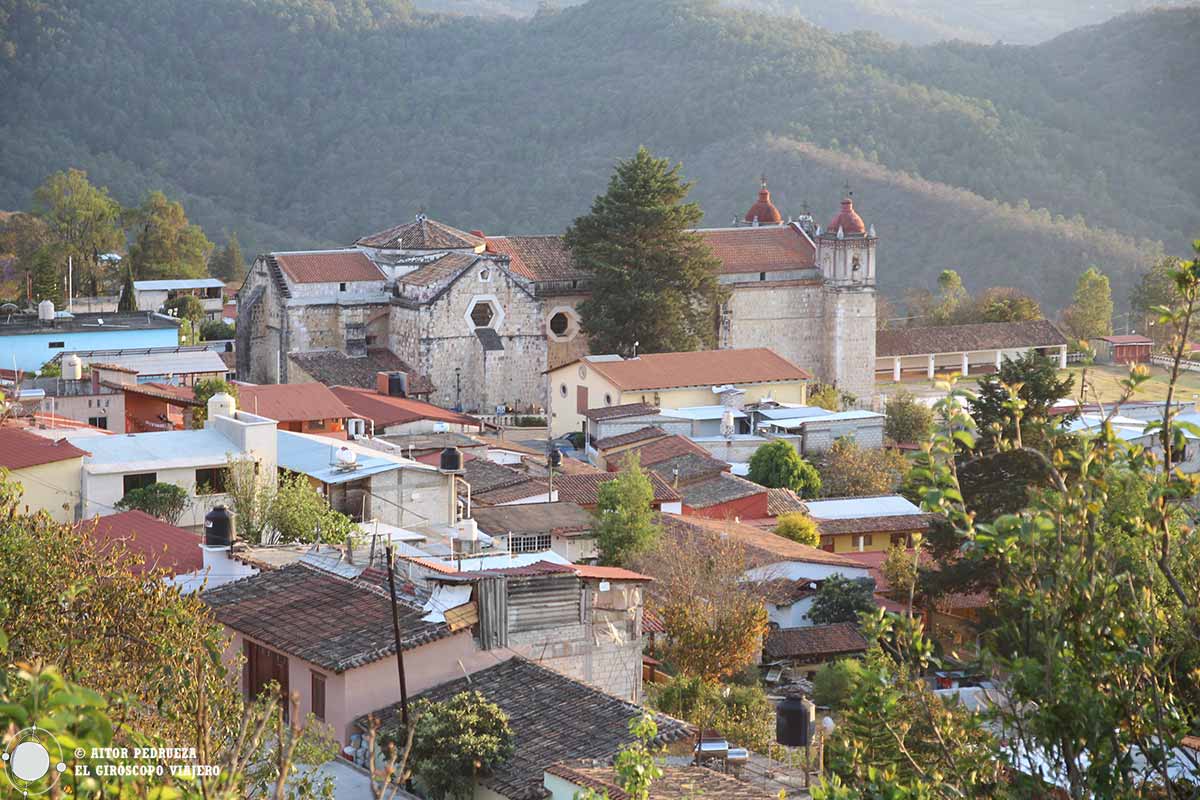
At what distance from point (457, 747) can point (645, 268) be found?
3639 cm

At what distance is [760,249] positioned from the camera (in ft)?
181

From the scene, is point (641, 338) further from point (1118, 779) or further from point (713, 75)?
point (713, 75)

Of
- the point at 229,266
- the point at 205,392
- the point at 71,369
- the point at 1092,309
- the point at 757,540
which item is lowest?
the point at 757,540

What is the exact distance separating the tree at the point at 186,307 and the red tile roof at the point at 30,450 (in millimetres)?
30278

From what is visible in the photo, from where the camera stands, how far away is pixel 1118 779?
913 centimetres

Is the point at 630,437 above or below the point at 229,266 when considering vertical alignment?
below

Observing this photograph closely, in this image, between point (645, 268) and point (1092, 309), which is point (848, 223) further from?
point (1092, 309)

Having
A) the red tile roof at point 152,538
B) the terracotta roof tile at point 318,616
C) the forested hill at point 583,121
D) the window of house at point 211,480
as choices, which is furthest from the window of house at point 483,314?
the forested hill at point 583,121

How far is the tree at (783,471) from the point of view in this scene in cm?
4003

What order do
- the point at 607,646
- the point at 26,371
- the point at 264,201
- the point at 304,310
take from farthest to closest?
the point at 264,201 < the point at 304,310 < the point at 26,371 < the point at 607,646

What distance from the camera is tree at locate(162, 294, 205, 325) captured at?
58.2m

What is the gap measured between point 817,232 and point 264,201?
213 feet

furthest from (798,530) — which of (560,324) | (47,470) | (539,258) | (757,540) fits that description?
(539,258)

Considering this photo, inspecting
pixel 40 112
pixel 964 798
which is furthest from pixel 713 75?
pixel 964 798
